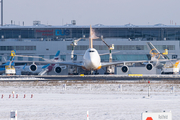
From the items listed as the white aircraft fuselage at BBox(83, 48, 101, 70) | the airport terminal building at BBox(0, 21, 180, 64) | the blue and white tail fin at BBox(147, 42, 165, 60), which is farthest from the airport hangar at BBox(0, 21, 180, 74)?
the white aircraft fuselage at BBox(83, 48, 101, 70)

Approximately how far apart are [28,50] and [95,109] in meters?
70.7

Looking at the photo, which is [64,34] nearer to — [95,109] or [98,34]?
[98,34]

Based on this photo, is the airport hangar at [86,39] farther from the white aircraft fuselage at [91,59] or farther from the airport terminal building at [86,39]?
the white aircraft fuselage at [91,59]

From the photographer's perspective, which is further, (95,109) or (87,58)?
(87,58)

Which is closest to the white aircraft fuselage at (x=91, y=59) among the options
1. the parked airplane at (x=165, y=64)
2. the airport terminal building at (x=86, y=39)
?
the parked airplane at (x=165, y=64)

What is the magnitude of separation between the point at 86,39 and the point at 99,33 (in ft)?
19.2

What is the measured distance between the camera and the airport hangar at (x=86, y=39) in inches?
3440

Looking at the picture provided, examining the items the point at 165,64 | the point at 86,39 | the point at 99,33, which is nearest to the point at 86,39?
the point at 86,39

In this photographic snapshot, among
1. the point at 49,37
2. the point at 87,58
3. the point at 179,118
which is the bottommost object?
the point at 179,118

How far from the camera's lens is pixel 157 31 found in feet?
308

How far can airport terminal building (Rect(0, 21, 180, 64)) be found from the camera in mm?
87325

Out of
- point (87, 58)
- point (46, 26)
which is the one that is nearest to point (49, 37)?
point (46, 26)

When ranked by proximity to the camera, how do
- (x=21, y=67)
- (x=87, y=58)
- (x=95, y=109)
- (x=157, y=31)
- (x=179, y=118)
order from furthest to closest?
(x=157, y=31) → (x=21, y=67) → (x=87, y=58) → (x=95, y=109) → (x=179, y=118)

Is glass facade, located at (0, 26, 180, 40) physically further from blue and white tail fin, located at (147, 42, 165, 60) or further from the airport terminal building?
blue and white tail fin, located at (147, 42, 165, 60)
